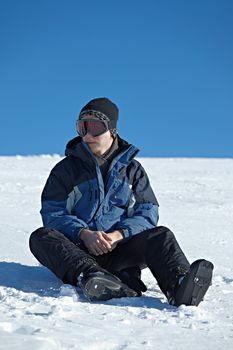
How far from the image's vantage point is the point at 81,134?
15.1 ft

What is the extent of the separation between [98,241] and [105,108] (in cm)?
101

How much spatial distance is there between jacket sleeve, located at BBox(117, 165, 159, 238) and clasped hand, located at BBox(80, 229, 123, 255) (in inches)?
7.5

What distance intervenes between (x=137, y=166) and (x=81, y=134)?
18.0 inches

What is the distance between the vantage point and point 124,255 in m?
4.37

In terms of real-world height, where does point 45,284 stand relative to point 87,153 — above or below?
below

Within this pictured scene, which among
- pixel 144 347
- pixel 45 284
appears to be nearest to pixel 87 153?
pixel 45 284

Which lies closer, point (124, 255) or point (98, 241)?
point (98, 241)

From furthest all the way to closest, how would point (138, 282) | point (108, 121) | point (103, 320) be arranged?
point (108, 121) < point (138, 282) < point (103, 320)

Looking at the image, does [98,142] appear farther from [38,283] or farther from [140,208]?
[38,283]

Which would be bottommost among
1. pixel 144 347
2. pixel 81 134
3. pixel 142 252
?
pixel 144 347

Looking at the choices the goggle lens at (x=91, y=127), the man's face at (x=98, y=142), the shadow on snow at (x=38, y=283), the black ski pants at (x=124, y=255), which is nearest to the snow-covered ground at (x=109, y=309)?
the shadow on snow at (x=38, y=283)

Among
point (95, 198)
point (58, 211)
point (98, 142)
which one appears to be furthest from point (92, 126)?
point (58, 211)

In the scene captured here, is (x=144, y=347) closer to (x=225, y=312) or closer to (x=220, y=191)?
(x=225, y=312)

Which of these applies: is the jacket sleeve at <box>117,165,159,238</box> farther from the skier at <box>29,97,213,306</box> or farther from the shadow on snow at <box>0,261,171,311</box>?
the shadow on snow at <box>0,261,171,311</box>
